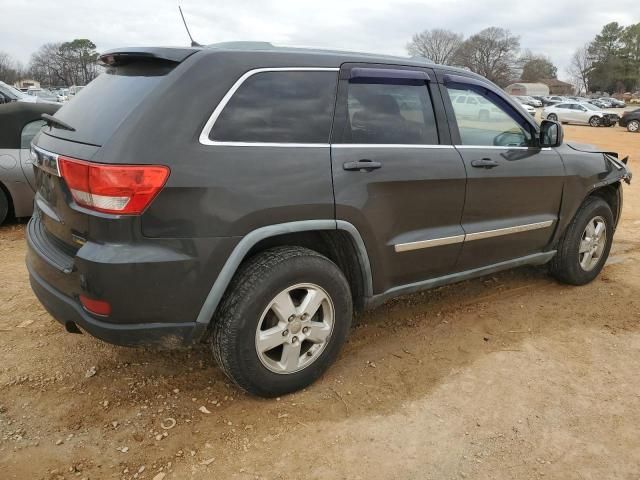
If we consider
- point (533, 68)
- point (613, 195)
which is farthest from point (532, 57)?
point (613, 195)

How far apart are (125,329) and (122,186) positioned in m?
0.67

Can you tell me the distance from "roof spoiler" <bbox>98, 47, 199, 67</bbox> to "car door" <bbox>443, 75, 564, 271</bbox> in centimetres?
169

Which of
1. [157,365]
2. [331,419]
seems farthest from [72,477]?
[331,419]

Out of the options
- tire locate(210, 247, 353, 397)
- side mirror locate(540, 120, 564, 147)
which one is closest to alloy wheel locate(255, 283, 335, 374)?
tire locate(210, 247, 353, 397)

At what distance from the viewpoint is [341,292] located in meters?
2.93

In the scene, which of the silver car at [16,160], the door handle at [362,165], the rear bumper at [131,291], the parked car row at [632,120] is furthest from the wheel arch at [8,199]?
the parked car row at [632,120]

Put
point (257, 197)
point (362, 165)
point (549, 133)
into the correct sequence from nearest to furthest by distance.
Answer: point (257, 197) < point (362, 165) < point (549, 133)

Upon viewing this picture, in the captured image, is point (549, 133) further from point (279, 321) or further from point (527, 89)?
point (527, 89)

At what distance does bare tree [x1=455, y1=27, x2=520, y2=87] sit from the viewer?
334ft

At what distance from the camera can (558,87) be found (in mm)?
107562

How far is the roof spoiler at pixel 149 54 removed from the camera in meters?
2.59

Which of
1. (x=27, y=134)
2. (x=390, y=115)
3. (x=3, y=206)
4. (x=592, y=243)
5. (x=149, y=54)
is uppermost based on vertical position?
(x=149, y=54)

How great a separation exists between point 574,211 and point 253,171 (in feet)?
9.68

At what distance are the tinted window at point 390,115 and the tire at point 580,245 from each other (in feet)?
5.96
